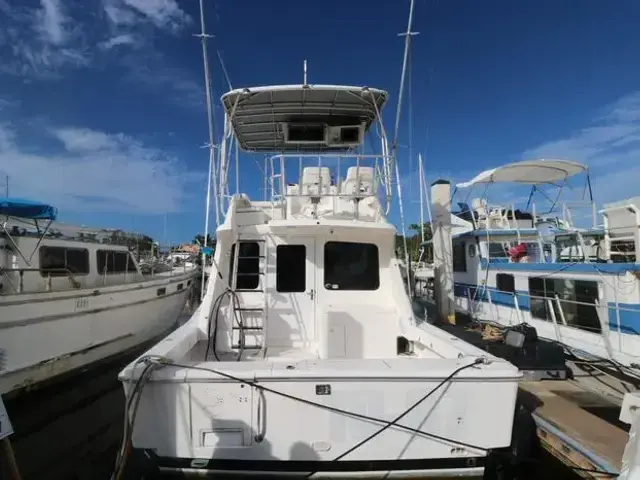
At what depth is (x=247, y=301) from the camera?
5.50 meters

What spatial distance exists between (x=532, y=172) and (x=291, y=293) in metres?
8.22

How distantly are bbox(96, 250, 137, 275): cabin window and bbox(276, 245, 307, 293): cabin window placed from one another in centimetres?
629

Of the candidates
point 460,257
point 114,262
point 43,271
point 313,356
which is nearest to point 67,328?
point 43,271

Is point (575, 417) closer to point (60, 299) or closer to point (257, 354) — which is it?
point (257, 354)

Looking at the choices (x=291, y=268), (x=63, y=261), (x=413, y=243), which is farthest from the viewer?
(x=413, y=243)

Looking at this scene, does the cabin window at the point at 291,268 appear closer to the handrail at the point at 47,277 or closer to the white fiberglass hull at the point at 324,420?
the white fiberglass hull at the point at 324,420

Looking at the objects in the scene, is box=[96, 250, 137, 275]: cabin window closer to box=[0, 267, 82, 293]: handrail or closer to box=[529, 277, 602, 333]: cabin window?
box=[0, 267, 82, 293]: handrail

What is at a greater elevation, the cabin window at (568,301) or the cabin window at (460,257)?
the cabin window at (460,257)

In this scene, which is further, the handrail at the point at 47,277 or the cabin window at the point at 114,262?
the cabin window at the point at 114,262

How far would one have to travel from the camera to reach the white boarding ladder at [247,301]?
5.23 m

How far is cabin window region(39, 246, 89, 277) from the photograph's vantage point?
834 cm

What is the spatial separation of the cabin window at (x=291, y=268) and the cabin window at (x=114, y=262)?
6.29 m

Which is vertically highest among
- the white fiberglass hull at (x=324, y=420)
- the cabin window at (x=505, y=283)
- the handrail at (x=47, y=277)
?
the handrail at (x=47, y=277)

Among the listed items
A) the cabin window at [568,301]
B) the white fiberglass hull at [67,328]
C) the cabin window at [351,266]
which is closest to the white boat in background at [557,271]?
the cabin window at [568,301]
